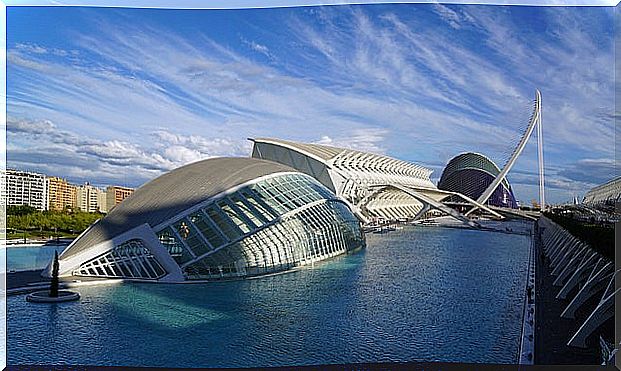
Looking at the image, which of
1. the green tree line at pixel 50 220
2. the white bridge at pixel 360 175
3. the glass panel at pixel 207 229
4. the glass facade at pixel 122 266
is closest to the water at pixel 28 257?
the green tree line at pixel 50 220

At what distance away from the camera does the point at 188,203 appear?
46.4ft

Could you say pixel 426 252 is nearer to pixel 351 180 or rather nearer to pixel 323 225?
pixel 323 225

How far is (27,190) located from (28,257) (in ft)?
7.74

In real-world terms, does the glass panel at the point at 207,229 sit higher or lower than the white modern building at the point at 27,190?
lower

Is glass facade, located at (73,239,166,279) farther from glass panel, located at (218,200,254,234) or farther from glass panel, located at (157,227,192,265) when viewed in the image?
glass panel, located at (218,200,254,234)

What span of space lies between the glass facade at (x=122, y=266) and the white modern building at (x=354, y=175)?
863 inches

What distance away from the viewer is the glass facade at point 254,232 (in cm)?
1341

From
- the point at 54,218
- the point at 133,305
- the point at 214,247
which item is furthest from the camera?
the point at 54,218

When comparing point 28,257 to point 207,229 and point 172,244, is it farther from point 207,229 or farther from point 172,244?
point 207,229

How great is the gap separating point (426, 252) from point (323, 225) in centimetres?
568

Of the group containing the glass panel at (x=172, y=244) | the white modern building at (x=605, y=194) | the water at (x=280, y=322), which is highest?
the white modern building at (x=605, y=194)

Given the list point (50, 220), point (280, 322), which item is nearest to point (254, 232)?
point (280, 322)

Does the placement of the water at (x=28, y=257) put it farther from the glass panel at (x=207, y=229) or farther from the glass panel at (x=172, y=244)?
the glass panel at (x=207, y=229)

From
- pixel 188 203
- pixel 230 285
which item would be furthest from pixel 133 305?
pixel 188 203
